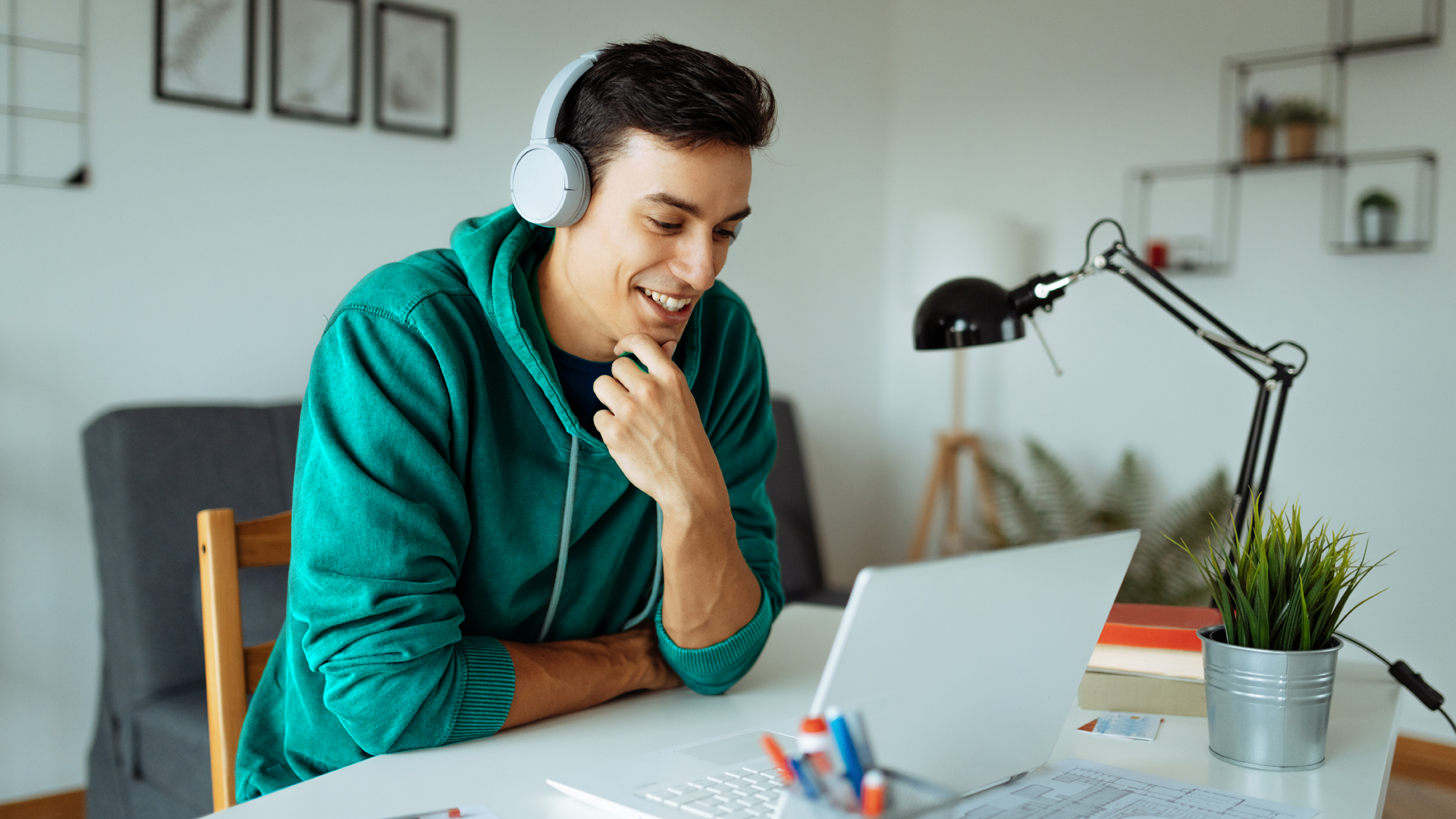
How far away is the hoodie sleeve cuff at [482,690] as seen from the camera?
95 centimetres

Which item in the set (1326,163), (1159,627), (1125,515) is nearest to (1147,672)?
(1159,627)

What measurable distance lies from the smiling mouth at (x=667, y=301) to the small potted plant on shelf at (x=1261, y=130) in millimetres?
2768

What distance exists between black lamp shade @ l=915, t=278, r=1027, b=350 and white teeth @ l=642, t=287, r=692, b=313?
367 mm

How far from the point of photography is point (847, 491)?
13.5ft

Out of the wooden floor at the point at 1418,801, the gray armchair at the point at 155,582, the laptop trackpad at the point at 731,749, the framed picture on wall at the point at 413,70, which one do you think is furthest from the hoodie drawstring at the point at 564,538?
the wooden floor at the point at 1418,801

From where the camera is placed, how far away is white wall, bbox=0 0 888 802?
2256 mm

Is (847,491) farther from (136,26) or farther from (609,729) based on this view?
(609,729)

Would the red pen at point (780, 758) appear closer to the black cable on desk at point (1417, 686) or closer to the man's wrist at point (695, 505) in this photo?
the man's wrist at point (695, 505)

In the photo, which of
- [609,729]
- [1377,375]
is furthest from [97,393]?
[1377,375]

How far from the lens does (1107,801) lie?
82 cm

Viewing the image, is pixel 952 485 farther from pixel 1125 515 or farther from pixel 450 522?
pixel 450 522

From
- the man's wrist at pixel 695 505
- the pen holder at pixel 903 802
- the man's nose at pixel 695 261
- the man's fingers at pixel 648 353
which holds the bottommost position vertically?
the pen holder at pixel 903 802

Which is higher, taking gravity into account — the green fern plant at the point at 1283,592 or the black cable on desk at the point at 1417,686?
the green fern plant at the point at 1283,592

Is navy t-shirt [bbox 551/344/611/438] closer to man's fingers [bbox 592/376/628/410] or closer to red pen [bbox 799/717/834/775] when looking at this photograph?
man's fingers [bbox 592/376/628/410]
